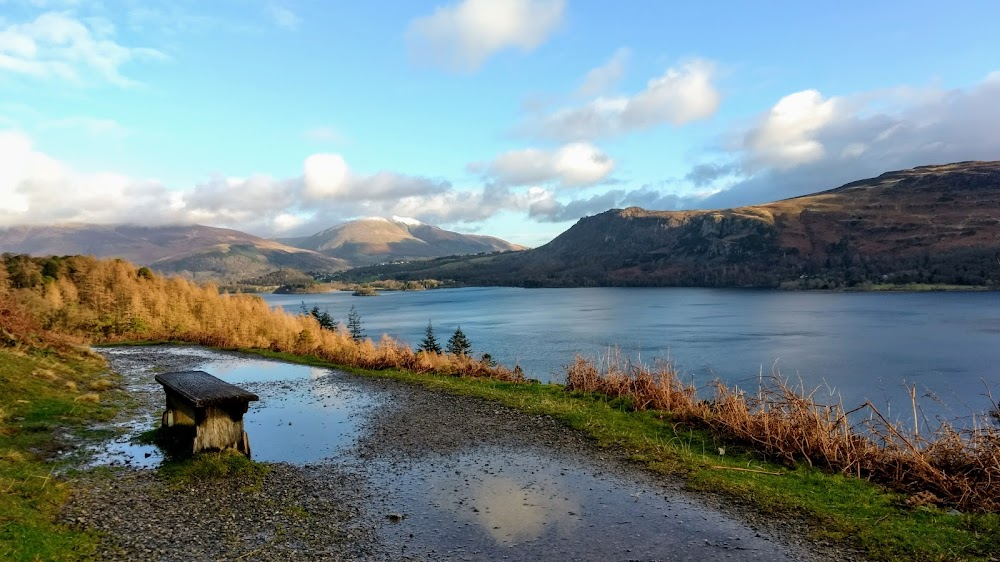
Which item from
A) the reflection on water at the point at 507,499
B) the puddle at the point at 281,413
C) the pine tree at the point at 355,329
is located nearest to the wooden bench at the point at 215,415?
the puddle at the point at 281,413

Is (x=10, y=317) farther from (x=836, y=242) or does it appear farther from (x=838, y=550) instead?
(x=836, y=242)

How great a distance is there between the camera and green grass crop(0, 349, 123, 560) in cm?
503

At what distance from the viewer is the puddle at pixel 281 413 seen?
8.49 metres

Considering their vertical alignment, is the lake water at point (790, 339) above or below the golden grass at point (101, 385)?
below

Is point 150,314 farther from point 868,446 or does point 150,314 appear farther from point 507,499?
point 868,446

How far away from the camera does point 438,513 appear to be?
6.29 m

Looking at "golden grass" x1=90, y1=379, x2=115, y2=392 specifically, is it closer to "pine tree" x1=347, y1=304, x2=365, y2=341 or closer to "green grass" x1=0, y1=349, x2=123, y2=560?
"green grass" x1=0, y1=349, x2=123, y2=560

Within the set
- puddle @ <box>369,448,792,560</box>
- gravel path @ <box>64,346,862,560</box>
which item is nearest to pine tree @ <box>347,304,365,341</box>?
gravel path @ <box>64,346,862,560</box>

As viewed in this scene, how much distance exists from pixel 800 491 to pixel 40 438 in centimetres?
1032

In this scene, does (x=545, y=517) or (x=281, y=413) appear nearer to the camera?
(x=545, y=517)

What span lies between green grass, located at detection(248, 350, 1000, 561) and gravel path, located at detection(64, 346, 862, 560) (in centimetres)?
38

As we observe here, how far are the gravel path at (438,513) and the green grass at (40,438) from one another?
0.27 m

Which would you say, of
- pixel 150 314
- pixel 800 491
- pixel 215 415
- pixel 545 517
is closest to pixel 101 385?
pixel 215 415

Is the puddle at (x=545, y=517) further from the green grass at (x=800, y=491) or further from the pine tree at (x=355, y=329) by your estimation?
the pine tree at (x=355, y=329)
